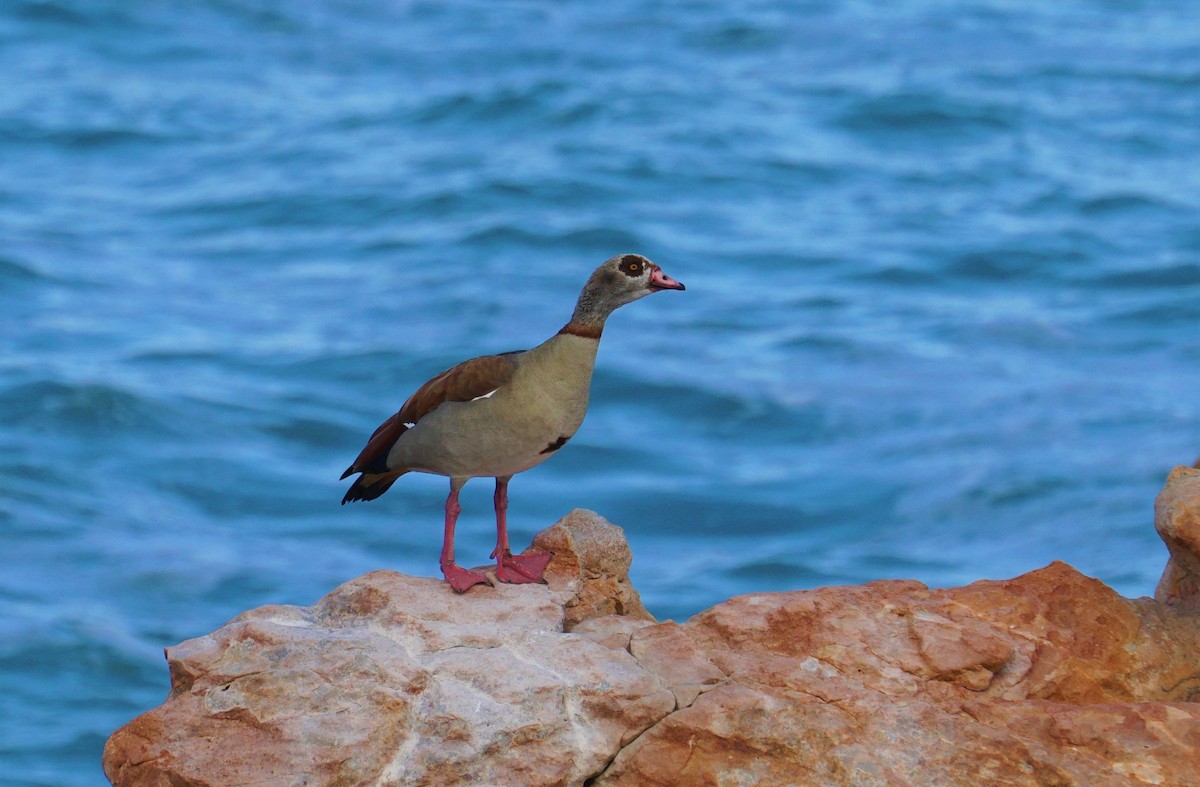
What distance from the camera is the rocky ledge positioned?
7.88m

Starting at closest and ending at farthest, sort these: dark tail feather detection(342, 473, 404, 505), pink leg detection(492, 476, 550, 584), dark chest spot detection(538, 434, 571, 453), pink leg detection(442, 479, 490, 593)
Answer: pink leg detection(442, 479, 490, 593) → dark chest spot detection(538, 434, 571, 453) → pink leg detection(492, 476, 550, 584) → dark tail feather detection(342, 473, 404, 505)

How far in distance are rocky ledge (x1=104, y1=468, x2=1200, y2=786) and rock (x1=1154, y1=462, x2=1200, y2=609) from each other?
0.02m

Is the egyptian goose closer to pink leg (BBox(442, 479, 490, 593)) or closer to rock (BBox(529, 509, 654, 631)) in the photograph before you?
pink leg (BBox(442, 479, 490, 593))

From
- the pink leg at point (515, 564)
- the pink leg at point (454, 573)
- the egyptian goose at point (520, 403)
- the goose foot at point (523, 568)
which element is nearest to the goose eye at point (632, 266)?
the egyptian goose at point (520, 403)

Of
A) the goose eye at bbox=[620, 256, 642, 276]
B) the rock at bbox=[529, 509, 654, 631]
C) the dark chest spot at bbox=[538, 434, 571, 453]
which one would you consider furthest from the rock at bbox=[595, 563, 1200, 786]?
the goose eye at bbox=[620, 256, 642, 276]

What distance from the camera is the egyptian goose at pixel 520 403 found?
356 inches

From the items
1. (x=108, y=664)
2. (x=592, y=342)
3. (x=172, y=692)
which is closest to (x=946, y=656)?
(x=592, y=342)

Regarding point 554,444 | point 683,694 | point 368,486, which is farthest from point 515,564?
point 683,694

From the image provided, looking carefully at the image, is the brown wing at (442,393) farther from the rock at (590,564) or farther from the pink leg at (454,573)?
the rock at (590,564)

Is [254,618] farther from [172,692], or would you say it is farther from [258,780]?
[258,780]

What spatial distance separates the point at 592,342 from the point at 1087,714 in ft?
9.76

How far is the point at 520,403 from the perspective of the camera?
904cm

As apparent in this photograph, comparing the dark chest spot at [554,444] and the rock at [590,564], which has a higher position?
the dark chest spot at [554,444]

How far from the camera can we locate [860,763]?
7.80 meters
